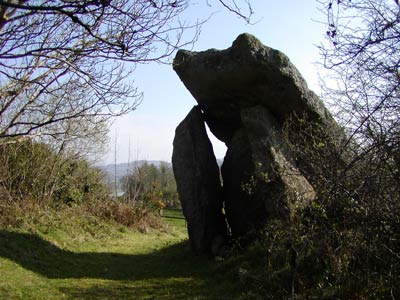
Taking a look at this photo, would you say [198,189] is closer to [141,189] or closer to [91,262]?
[91,262]

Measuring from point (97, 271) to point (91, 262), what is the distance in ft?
2.56

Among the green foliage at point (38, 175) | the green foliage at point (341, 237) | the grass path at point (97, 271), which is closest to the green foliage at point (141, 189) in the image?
the green foliage at point (38, 175)

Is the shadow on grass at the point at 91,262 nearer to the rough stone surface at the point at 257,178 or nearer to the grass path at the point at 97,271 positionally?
the grass path at the point at 97,271

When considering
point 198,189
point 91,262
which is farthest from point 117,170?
point 198,189

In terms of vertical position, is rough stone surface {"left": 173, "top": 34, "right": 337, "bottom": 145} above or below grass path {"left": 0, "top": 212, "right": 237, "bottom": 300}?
above

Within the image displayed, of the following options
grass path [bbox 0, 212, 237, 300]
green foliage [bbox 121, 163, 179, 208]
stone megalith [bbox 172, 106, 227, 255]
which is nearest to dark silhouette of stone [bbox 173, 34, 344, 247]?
stone megalith [bbox 172, 106, 227, 255]

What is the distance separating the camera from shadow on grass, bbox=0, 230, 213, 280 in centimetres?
784

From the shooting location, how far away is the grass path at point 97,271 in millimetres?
6523

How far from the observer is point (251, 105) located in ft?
30.0

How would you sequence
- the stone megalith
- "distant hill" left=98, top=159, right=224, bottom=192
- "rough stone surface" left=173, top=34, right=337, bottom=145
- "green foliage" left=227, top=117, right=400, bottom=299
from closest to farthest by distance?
"green foliage" left=227, top=117, right=400, bottom=299, "rough stone surface" left=173, top=34, right=337, bottom=145, the stone megalith, "distant hill" left=98, top=159, right=224, bottom=192

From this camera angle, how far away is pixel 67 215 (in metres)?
11.7

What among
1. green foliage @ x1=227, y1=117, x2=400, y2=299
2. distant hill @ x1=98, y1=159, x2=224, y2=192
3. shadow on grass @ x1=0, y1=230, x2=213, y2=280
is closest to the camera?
green foliage @ x1=227, y1=117, x2=400, y2=299

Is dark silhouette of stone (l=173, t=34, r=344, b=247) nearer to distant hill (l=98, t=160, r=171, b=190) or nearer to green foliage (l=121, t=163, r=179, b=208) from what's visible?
green foliage (l=121, t=163, r=179, b=208)

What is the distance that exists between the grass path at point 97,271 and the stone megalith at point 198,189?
0.53 m
